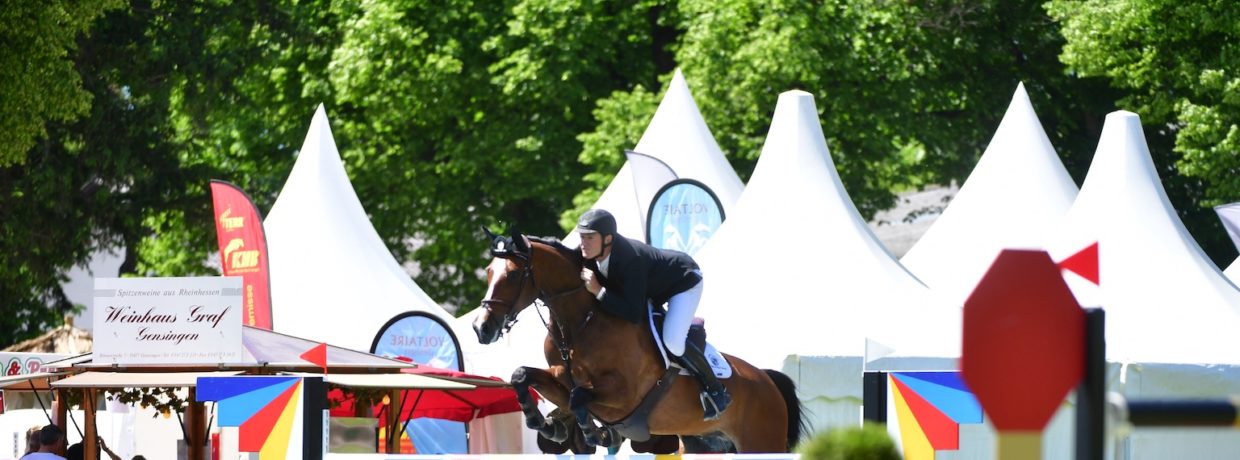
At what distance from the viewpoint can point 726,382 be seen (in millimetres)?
10070

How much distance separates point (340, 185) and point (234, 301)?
8841mm

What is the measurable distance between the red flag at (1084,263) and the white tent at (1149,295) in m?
7.62

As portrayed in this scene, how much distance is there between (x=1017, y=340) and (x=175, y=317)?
816 centimetres

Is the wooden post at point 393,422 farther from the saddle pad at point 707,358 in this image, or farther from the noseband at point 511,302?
the noseband at point 511,302

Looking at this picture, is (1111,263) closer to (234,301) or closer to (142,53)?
(234,301)

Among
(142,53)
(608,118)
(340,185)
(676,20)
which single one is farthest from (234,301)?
(676,20)

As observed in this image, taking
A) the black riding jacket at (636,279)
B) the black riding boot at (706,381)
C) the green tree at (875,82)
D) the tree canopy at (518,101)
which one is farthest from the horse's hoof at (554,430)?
the green tree at (875,82)

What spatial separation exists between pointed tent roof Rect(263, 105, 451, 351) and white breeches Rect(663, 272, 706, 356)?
7.88m

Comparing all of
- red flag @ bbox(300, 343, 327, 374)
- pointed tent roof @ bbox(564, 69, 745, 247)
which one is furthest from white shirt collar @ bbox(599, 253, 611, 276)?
pointed tent roof @ bbox(564, 69, 745, 247)

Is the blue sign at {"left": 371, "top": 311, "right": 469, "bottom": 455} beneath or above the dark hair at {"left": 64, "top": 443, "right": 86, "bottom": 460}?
above

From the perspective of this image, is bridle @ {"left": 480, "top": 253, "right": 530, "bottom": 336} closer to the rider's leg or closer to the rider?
the rider

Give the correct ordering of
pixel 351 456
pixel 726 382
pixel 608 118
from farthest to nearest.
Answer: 1. pixel 608 118
2. pixel 726 382
3. pixel 351 456

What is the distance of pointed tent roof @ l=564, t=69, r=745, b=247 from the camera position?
19359mm

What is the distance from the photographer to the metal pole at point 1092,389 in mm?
2865
